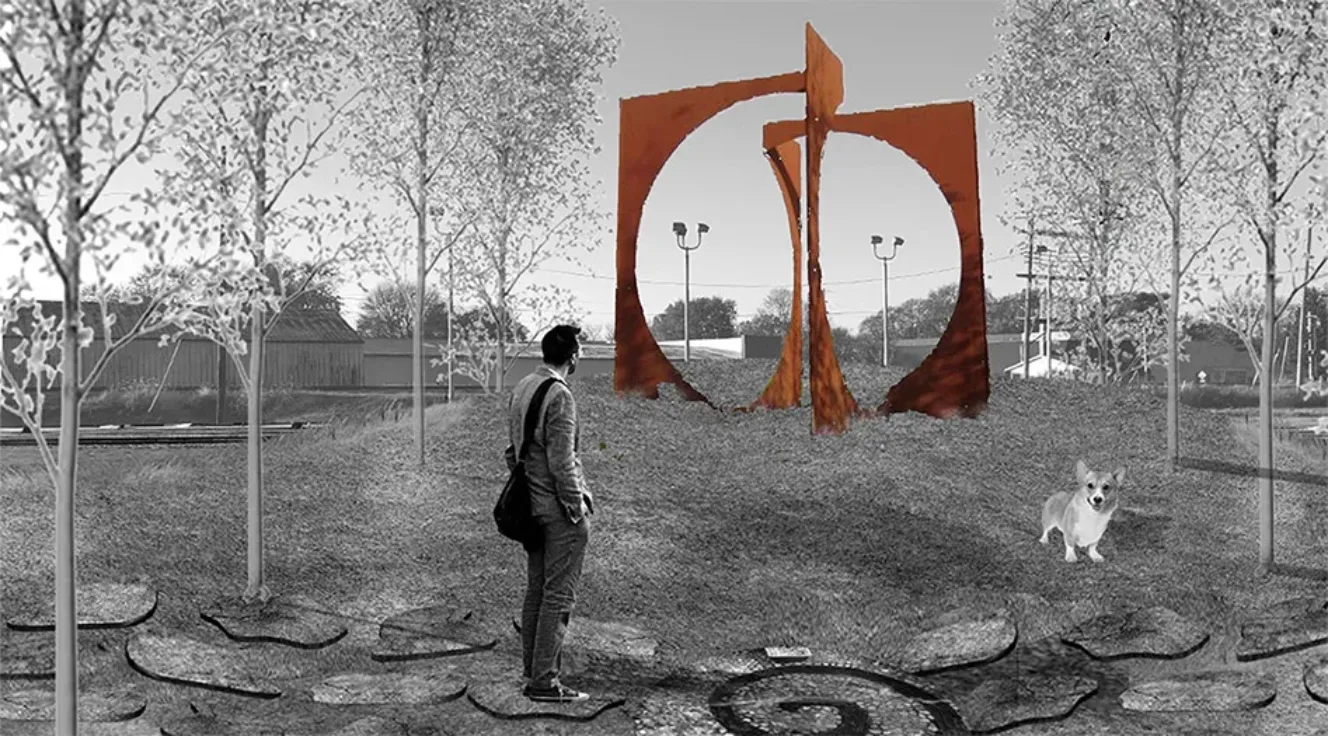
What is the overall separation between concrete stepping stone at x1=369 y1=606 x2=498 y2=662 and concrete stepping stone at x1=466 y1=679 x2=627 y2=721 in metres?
0.82

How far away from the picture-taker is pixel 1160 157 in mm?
11375

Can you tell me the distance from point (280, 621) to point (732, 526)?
13.6 feet

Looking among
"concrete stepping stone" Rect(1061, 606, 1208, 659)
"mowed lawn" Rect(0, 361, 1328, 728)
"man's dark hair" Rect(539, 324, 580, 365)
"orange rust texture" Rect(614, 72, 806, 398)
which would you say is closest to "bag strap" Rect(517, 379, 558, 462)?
"man's dark hair" Rect(539, 324, 580, 365)

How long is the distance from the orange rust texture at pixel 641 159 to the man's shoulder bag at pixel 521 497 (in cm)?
798

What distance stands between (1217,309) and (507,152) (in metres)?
8.86

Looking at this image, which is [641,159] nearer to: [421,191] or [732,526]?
[421,191]

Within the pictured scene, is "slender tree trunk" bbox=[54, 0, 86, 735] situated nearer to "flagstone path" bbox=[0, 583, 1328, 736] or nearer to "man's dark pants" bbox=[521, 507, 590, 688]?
"flagstone path" bbox=[0, 583, 1328, 736]

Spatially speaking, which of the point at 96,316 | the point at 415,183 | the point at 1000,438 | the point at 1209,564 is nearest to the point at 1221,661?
the point at 1209,564

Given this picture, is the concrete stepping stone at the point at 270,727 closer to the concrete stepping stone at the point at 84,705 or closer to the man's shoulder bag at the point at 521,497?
the concrete stepping stone at the point at 84,705

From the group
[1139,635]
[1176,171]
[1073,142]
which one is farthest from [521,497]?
[1073,142]

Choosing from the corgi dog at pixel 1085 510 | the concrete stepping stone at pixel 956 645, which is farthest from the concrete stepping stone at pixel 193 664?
the corgi dog at pixel 1085 510

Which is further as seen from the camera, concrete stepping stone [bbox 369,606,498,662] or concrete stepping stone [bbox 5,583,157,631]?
concrete stepping stone [bbox 5,583,157,631]

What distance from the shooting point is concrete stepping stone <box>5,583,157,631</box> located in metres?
7.42

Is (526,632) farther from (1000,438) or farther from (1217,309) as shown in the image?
(1000,438)
